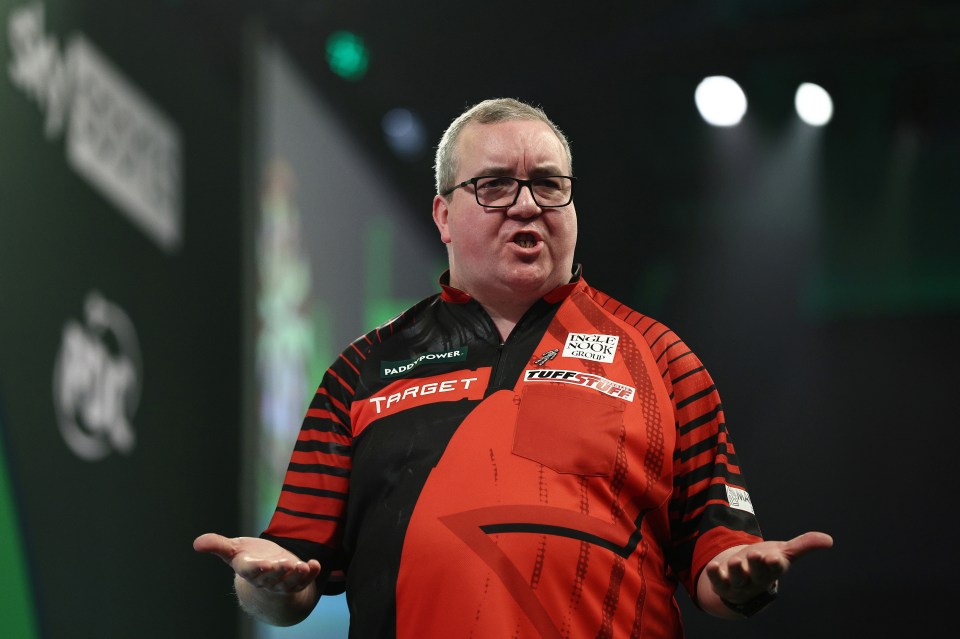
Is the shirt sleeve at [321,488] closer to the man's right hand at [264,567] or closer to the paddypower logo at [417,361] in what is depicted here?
the paddypower logo at [417,361]

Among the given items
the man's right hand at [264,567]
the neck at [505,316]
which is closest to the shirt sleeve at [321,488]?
the man's right hand at [264,567]

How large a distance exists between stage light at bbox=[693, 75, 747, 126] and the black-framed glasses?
329 centimetres

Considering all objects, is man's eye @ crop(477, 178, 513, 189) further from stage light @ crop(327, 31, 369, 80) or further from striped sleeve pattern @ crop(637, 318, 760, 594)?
stage light @ crop(327, 31, 369, 80)

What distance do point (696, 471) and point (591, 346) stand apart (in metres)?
0.26

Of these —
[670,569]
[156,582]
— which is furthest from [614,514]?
[156,582]

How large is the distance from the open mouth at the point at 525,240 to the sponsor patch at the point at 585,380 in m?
0.23

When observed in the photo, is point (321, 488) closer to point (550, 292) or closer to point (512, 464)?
point (512, 464)

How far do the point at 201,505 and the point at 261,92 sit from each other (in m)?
2.06

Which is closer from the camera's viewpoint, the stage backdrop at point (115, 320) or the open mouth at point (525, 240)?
the open mouth at point (525, 240)

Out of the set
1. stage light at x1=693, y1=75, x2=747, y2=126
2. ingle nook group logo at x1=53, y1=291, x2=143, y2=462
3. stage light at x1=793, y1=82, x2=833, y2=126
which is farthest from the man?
stage light at x1=793, y1=82, x2=833, y2=126

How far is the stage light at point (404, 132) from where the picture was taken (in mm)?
5172

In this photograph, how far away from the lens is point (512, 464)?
150cm

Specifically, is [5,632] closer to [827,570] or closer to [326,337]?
[326,337]

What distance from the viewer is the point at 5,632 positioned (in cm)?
282
